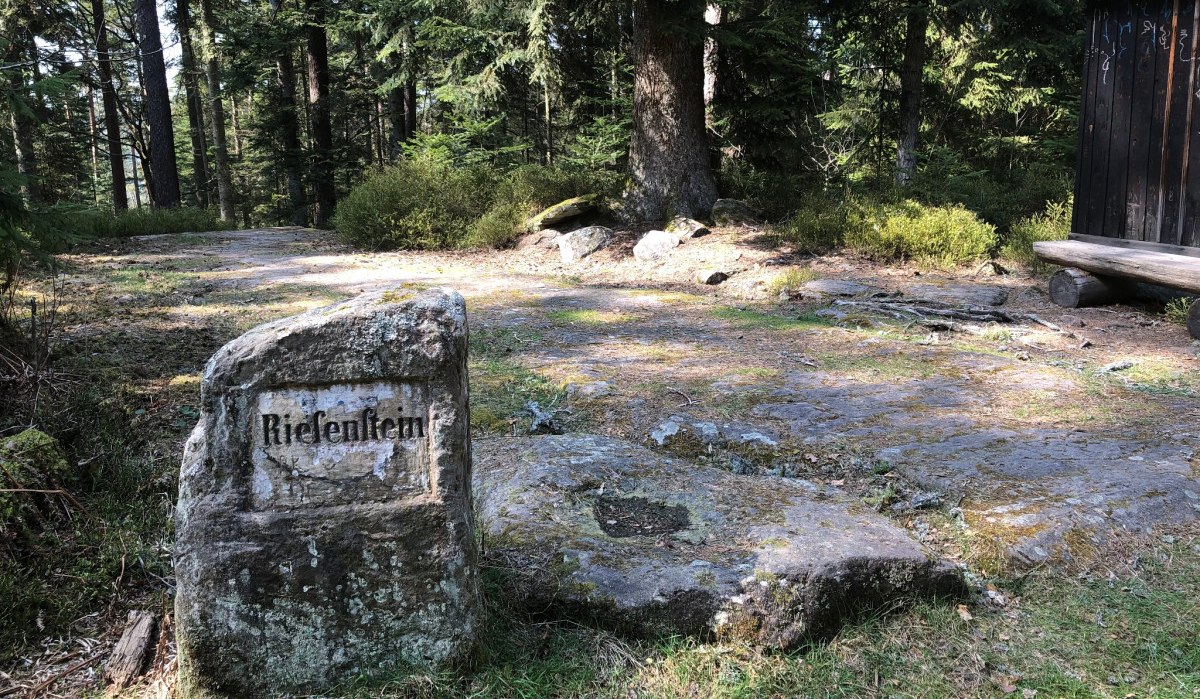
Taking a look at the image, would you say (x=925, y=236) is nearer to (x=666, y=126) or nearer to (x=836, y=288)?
(x=836, y=288)

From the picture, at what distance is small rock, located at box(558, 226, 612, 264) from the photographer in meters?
12.4

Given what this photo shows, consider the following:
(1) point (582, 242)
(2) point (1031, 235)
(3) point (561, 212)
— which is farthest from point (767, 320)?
(3) point (561, 212)

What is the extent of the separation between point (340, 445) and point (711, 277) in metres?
8.58

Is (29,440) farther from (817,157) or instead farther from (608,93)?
(817,157)

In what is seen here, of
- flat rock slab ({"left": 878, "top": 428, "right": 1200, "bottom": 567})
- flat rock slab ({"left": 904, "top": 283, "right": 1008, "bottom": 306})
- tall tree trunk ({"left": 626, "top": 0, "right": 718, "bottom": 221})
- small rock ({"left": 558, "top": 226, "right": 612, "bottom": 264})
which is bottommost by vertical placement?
flat rock slab ({"left": 878, "top": 428, "right": 1200, "bottom": 567})

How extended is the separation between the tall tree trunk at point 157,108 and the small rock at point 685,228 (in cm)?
1322

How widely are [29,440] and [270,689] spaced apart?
2.03 metres

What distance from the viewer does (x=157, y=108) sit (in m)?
19.2

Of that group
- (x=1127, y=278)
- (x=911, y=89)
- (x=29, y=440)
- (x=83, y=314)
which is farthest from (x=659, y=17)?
(x=29, y=440)

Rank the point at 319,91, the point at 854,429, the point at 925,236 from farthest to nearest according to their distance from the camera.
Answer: the point at 319,91, the point at 925,236, the point at 854,429

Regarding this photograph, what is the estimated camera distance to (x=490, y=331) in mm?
7562

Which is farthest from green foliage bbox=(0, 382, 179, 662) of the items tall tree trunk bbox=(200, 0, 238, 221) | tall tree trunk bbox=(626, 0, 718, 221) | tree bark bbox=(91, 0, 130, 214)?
tree bark bbox=(91, 0, 130, 214)

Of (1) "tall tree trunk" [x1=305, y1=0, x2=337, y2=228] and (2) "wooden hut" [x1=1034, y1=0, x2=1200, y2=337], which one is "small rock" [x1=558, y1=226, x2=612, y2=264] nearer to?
(2) "wooden hut" [x1=1034, y1=0, x2=1200, y2=337]

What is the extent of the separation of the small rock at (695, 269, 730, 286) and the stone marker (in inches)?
329
